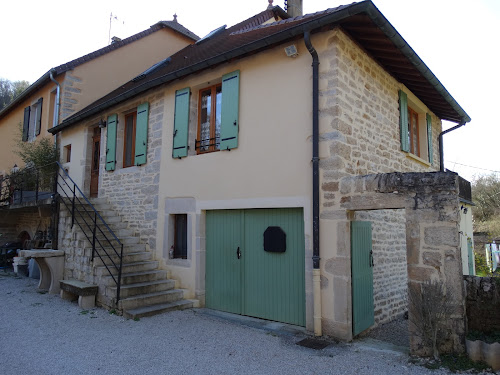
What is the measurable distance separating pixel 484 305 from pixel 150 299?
472 centimetres

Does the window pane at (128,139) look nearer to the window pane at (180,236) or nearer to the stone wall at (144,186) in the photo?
the stone wall at (144,186)

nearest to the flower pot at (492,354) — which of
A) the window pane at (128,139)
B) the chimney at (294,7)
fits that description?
the window pane at (128,139)

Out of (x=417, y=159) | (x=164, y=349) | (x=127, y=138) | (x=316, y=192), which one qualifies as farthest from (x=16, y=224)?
(x=417, y=159)

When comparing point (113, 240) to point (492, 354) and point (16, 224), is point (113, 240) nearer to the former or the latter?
point (492, 354)

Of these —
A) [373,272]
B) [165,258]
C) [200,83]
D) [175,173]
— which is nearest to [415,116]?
[373,272]

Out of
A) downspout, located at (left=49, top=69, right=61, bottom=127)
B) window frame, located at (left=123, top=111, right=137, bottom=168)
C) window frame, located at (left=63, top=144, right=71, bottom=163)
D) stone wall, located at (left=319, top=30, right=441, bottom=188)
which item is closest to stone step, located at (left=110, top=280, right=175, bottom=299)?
window frame, located at (left=123, top=111, right=137, bottom=168)

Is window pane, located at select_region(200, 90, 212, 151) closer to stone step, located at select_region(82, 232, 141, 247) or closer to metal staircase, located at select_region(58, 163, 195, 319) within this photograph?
metal staircase, located at select_region(58, 163, 195, 319)

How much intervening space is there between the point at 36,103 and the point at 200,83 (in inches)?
377

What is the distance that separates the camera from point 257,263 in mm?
5727

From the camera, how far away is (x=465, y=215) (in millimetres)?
10141

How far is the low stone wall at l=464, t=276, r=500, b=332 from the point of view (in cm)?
392

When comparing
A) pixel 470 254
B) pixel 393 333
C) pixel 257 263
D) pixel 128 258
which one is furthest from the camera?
pixel 470 254

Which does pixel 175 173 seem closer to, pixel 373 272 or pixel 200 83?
pixel 200 83

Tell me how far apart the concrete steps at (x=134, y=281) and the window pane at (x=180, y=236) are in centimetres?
45
